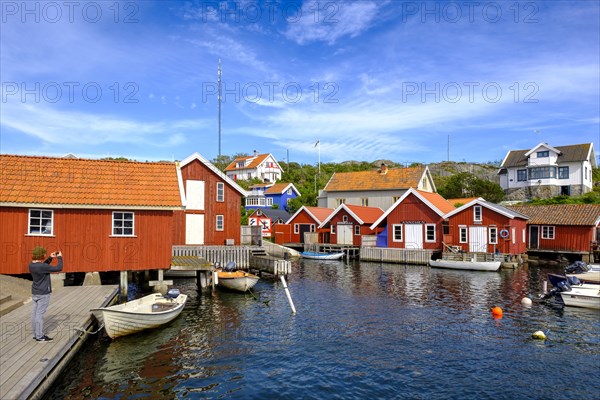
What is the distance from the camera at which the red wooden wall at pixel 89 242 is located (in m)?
20.0

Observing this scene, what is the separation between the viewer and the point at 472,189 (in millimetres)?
68438

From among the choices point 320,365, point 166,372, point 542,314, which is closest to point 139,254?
point 166,372

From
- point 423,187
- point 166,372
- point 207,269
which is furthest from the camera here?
point 423,187

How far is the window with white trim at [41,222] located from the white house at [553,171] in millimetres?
68073

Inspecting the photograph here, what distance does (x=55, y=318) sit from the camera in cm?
1473

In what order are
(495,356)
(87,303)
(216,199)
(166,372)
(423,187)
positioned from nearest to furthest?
1. (166,372)
2. (495,356)
3. (87,303)
4. (216,199)
5. (423,187)

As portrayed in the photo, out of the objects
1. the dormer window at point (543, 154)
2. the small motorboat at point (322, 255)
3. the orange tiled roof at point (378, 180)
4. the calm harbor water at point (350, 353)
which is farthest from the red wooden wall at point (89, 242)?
the dormer window at point (543, 154)

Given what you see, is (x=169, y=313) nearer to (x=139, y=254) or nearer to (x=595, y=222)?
(x=139, y=254)

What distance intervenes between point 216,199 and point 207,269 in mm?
13382

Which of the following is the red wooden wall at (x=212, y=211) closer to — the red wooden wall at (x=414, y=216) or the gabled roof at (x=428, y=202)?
the gabled roof at (x=428, y=202)

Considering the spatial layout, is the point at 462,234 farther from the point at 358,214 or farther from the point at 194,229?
the point at 194,229

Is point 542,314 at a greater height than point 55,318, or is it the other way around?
point 55,318

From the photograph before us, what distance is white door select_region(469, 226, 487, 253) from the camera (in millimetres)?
40594

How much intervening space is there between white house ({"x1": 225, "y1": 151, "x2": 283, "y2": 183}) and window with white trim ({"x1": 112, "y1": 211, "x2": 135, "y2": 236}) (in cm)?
7689
